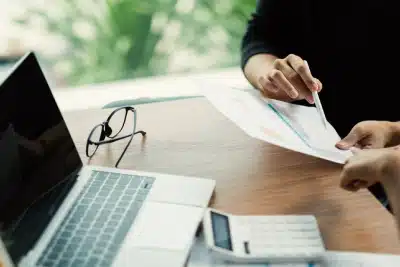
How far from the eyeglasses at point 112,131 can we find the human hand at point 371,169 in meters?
0.40

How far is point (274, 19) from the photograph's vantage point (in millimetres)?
1262

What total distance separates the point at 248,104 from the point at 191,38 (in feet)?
3.31

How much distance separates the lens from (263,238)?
73cm

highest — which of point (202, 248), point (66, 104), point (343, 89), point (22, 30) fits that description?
Result: point (202, 248)

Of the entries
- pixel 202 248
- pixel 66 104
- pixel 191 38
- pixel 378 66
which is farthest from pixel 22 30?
pixel 202 248

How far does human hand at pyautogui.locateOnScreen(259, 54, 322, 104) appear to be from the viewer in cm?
99

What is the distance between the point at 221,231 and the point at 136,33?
4.10 ft

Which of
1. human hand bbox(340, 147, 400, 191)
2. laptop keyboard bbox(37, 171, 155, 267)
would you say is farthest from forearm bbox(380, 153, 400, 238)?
laptop keyboard bbox(37, 171, 155, 267)

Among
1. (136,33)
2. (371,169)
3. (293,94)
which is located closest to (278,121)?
(293,94)

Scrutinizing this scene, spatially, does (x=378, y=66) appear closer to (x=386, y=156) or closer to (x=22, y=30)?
(x=386, y=156)

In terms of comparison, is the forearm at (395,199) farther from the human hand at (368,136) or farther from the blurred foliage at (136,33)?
the blurred foliage at (136,33)

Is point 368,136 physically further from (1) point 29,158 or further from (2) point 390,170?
(1) point 29,158

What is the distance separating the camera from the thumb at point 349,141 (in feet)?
2.96

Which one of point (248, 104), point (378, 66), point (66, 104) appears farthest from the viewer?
point (66, 104)
